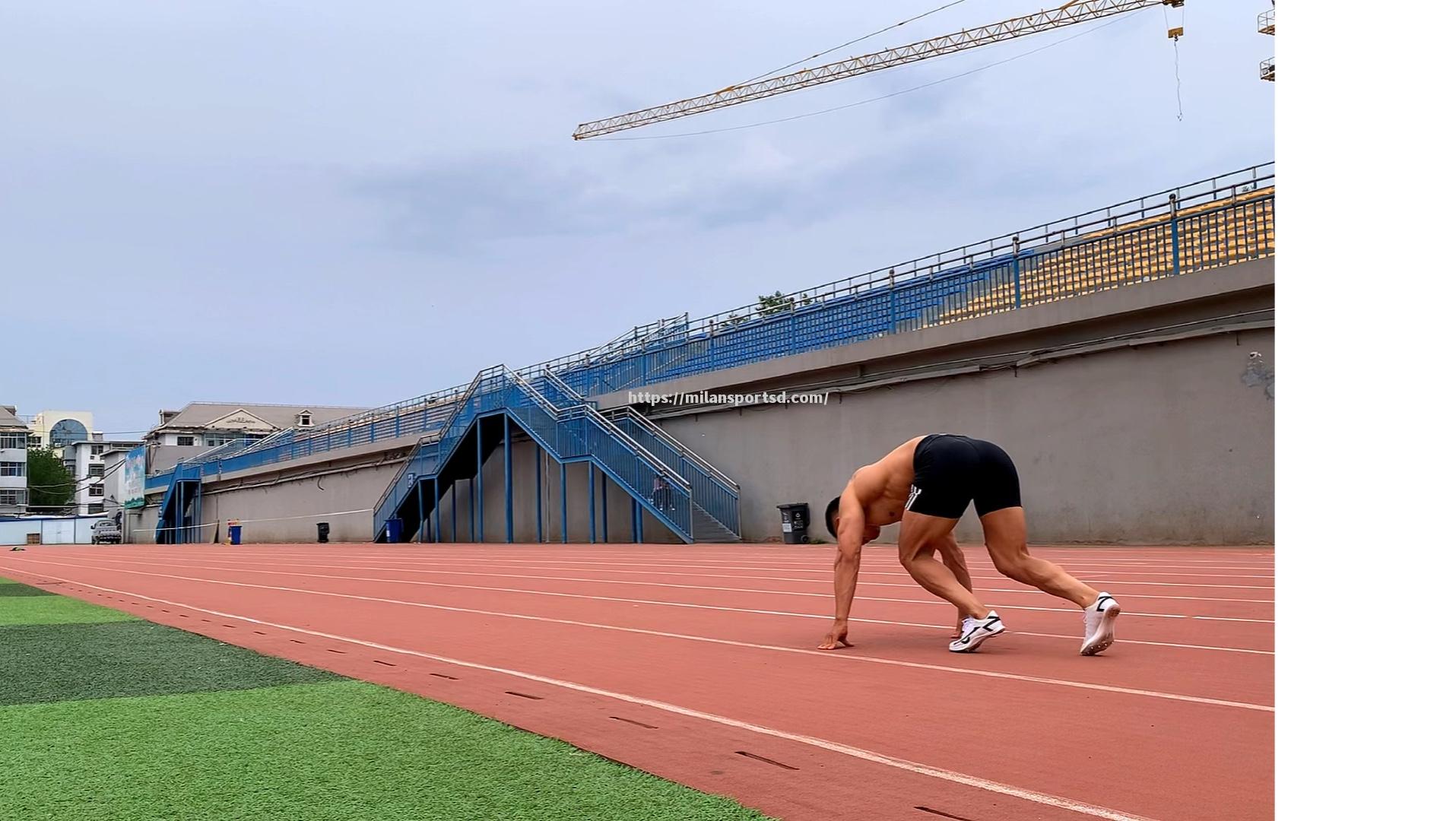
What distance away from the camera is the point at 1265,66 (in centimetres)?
5850

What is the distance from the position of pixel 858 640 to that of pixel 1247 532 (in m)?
11.7

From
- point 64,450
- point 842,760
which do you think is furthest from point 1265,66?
point 64,450

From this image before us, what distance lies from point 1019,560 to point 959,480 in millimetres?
571

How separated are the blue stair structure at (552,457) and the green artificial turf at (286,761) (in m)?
21.2

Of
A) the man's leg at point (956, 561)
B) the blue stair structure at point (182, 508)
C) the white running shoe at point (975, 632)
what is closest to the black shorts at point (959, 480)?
the man's leg at point (956, 561)

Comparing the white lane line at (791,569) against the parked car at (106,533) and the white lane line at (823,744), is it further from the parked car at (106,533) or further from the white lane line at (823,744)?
the parked car at (106,533)

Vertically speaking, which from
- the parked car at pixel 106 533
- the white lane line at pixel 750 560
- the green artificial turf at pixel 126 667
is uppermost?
the green artificial turf at pixel 126 667

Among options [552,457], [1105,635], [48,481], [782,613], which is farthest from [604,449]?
[48,481]

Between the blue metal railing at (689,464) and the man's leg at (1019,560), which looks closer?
the man's leg at (1019,560)

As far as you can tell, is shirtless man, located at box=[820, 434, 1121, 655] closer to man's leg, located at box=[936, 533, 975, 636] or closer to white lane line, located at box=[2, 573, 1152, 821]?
man's leg, located at box=[936, 533, 975, 636]

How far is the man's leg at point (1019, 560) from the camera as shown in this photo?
675 cm

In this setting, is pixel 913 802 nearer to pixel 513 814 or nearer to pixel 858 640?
pixel 513 814

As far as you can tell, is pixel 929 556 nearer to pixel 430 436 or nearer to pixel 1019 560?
pixel 1019 560
